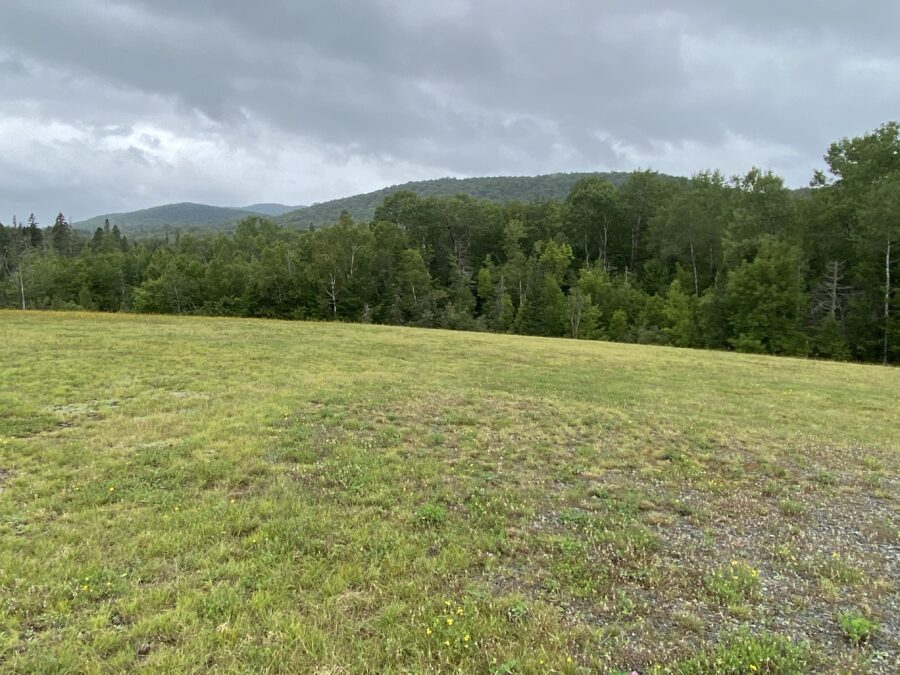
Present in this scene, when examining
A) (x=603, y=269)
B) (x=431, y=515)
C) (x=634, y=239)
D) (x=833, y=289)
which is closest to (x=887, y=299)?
(x=833, y=289)

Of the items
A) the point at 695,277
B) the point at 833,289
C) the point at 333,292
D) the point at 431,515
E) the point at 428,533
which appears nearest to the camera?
the point at 428,533

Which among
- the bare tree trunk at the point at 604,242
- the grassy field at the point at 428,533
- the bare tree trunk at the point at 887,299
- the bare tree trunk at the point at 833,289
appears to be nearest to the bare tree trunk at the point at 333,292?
the bare tree trunk at the point at 604,242

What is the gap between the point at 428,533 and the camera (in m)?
5.89

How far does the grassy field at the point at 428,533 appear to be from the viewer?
404 centimetres

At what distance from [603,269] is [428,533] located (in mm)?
66356

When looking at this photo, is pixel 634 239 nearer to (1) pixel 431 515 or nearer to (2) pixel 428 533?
(1) pixel 431 515

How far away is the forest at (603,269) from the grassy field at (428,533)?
38171mm

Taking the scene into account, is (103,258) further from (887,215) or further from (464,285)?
(887,215)

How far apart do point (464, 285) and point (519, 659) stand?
2541 inches

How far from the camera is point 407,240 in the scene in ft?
240

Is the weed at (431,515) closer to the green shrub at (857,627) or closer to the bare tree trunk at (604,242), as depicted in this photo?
the green shrub at (857,627)

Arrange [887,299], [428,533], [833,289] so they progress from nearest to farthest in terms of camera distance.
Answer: [428,533] → [887,299] → [833,289]

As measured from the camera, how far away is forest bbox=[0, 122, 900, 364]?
44.2 m

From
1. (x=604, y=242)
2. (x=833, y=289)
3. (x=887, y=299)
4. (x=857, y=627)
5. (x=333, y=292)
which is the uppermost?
(x=604, y=242)
